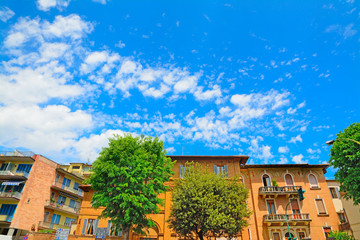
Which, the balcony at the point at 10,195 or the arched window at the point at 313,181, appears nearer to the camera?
the arched window at the point at 313,181

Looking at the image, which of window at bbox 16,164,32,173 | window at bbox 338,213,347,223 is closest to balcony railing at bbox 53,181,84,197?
window at bbox 16,164,32,173

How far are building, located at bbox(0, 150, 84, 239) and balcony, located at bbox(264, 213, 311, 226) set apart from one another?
34.1 metres

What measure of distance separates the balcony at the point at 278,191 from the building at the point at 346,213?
6.39 meters

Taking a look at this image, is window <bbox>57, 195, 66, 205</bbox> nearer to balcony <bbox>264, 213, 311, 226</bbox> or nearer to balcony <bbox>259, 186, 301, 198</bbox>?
balcony <bbox>259, 186, 301, 198</bbox>

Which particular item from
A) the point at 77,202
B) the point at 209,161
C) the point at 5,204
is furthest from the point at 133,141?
the point at 77,202

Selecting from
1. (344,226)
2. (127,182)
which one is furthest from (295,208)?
(127,182)

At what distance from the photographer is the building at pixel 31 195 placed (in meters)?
32.6

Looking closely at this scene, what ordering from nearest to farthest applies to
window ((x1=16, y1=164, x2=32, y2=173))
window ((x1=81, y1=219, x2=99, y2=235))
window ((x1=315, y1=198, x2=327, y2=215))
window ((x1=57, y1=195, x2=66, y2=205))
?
window ((x1=81, y1=219, x2=99, y2=235))
window ((x1=315, y1=198, x2=327, y2=215))
window ((x1=16, y1=164, x2=32, y2=173))
window ((x1=57, y1=195, x2=66, y2=205))

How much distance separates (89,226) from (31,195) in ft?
41.6

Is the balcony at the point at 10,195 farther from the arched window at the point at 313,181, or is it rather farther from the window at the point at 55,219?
the arched window at the point at 313,181

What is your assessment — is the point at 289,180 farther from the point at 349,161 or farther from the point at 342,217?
the point at 349,161

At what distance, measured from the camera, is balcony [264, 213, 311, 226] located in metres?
27.9

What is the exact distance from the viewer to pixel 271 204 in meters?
30.2

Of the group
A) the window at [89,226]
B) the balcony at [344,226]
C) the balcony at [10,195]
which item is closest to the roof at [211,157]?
the window at [89,226]
